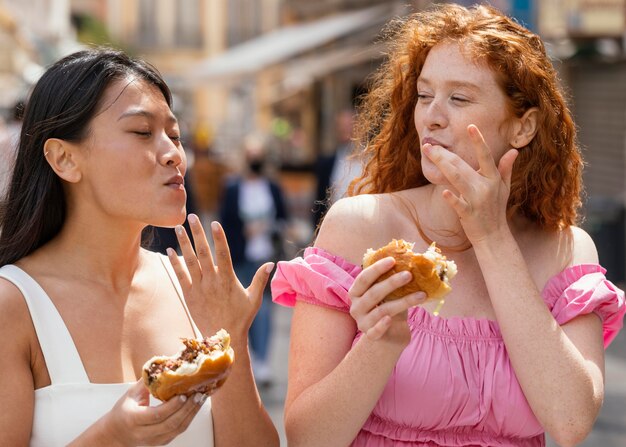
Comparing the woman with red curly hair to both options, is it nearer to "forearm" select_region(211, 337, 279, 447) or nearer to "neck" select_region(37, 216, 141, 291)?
"forearm" select_region(211, 337, 279, 447)

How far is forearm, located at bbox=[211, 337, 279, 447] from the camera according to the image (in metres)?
2.71

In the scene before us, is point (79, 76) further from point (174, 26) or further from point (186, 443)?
point (174, 26)

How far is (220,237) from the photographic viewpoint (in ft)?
8.73

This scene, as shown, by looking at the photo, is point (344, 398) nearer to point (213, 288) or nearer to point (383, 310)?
point (383, 310)

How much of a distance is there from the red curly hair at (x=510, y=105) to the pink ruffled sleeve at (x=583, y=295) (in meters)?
0.19

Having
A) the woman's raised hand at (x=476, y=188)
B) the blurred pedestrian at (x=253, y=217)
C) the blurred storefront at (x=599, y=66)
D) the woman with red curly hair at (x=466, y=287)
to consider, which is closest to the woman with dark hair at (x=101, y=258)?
the woman with red curly hair at (x=466, y=287)

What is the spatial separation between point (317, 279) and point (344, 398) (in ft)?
1.00

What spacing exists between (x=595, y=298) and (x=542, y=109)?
521 millimetres

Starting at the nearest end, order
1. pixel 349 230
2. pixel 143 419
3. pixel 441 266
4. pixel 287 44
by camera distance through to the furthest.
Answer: pixel 143 419 < pixel 441 266 < pixel 349 230 < pixel 287 44

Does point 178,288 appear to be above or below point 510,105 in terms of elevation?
below

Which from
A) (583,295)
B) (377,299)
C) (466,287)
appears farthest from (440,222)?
(377,299)

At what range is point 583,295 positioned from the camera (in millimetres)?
2848

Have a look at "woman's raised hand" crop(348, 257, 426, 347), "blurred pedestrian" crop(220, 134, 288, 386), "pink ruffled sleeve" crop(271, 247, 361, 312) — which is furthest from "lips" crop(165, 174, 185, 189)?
"blurred pedestrian" crop(220, 134, 288, 386)

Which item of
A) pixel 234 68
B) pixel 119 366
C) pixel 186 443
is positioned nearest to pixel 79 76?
pixel 119 366
